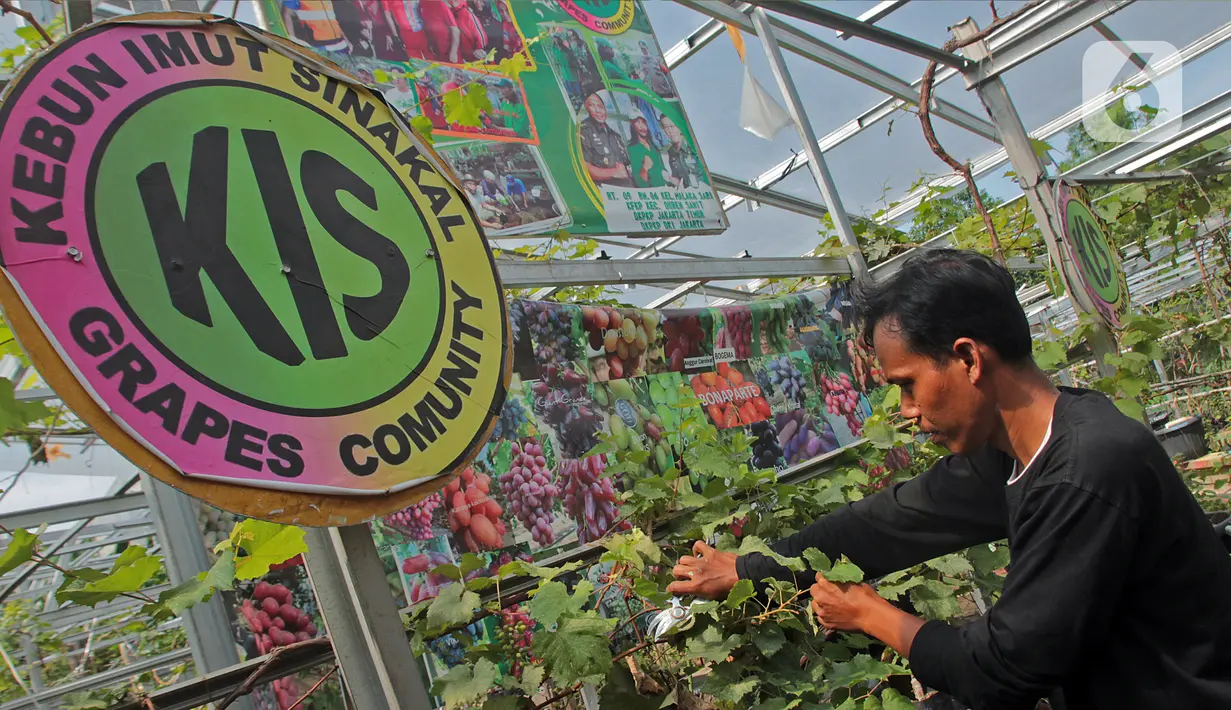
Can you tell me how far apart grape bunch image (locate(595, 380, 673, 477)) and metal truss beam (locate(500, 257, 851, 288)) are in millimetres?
321

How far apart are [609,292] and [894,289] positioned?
2188mm

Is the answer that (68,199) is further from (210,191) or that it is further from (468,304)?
(468,304)

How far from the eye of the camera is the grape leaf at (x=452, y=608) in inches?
42.7

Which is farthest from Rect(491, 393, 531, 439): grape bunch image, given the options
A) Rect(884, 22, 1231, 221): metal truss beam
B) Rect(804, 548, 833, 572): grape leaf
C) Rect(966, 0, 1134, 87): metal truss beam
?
Rect(884, 22, 1231, 221): metal truss beam

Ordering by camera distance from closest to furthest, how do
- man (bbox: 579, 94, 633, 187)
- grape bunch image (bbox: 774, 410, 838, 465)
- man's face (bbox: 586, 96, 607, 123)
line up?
grape bunch image (bbox: 774, 410, 838, 465) → man (bbox: 579, 94, 633, 187) → man's face (bbox: 586, 96, 607, 123)

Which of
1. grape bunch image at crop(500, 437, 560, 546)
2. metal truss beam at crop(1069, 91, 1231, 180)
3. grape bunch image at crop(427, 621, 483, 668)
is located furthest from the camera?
metal truss beam at crop(1069, 91, 1231, 180)

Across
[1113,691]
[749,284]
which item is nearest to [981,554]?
[1113,691]

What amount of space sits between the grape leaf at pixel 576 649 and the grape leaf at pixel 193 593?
41cm

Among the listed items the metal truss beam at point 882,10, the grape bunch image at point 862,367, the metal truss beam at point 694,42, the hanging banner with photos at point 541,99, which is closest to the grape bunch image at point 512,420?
the hanging banner with photos at point 541,99

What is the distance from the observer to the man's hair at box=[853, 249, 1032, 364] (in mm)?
1149

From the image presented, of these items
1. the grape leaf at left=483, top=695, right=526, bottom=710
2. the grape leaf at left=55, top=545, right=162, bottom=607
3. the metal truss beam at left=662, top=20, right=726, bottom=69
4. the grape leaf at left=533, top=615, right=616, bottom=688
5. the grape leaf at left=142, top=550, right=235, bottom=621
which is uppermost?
the metal truss beam at left=662, top=20, right=726, bottom=69

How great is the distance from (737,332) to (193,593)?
1935 millimetres

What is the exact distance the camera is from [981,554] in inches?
68.0

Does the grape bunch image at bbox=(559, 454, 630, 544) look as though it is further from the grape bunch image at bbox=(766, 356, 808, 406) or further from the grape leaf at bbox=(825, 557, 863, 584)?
the grape bunch image at bbox=(766, 356, 808, 406)
